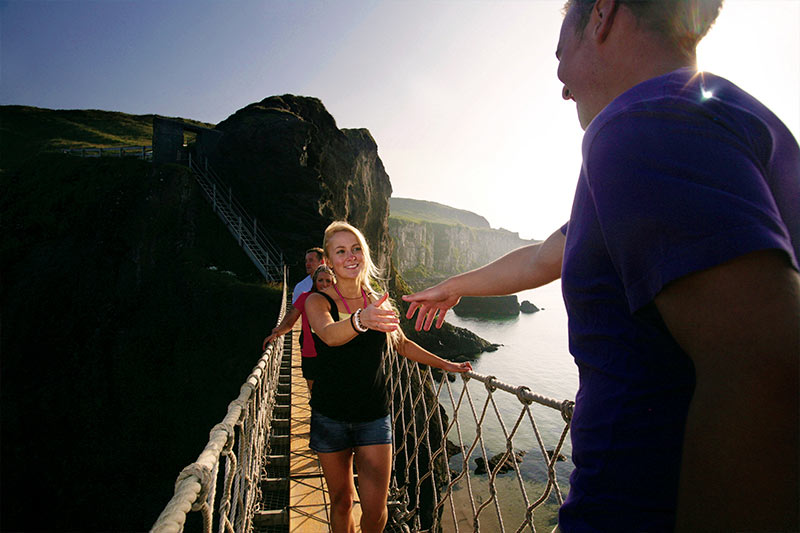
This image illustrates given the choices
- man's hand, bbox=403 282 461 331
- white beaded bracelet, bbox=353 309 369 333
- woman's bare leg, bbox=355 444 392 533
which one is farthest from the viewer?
woman's bare leg, bbox=355 444 392 533

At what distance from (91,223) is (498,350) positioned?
1494 inches

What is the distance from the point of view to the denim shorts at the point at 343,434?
2305 millimetres

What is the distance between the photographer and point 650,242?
0.48 m

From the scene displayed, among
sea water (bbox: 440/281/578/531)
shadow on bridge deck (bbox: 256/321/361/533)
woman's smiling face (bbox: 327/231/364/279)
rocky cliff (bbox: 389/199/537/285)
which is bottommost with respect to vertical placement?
sea water (bbox: 440/281/578/531)

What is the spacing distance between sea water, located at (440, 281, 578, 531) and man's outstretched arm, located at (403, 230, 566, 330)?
103 centimetres

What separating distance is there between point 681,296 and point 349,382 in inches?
81.4

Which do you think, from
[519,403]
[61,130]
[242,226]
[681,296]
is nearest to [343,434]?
[681,296]

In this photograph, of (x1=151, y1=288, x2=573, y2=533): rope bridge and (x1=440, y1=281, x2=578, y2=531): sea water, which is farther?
(x1=440, y1=281, x2=578, y2=531): sea water

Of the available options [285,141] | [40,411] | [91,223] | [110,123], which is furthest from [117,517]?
[110,123]

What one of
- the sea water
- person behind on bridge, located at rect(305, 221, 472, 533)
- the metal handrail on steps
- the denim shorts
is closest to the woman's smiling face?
person behind on bridge, located at rect(305, 221, 472, 533)

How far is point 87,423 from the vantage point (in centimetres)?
1300

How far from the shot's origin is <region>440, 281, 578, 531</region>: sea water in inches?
746

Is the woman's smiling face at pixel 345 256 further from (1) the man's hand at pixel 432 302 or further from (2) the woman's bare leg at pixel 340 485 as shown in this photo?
(2) the woman's bare leg at pixel 340 485

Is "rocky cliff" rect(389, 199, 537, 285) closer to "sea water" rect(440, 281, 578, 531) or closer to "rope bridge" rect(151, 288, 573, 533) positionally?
"sea water" rect(440, 281, 578, 531)
